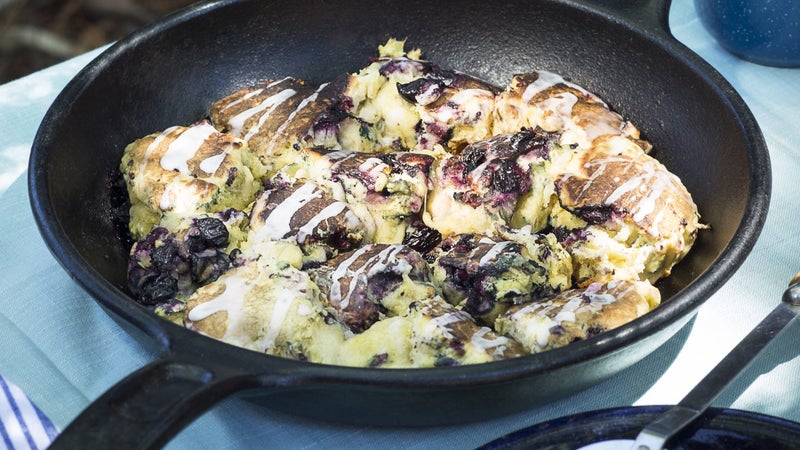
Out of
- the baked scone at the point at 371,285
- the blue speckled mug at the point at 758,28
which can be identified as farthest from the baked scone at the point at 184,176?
the blue speckled mug at the point at 758,28

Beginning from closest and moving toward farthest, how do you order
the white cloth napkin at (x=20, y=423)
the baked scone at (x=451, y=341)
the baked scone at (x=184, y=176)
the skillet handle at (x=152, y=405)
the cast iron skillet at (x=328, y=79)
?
the skillet handle at (x=152, y=405), the cast iron skillet at (x=328, y=79), the baked scone at (x=451, y=341), the white cloth napkin at (x=20, y=423), the baked scone at (x=184, y=176)

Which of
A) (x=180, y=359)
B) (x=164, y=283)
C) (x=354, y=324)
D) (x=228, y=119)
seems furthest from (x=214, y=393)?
(x=228, y=119)

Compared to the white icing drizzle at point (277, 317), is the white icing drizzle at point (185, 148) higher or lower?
higher

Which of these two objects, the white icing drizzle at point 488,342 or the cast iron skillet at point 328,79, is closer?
the cast iron skillet at point 328,79

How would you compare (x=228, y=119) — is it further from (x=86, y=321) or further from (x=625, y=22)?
(x=625, y=22)

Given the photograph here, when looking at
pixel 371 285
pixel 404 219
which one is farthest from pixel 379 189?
pixel 371 285

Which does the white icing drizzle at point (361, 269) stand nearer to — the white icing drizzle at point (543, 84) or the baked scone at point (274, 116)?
the baked scone at point (274, 116)

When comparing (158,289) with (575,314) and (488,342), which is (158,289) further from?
(575,314)
